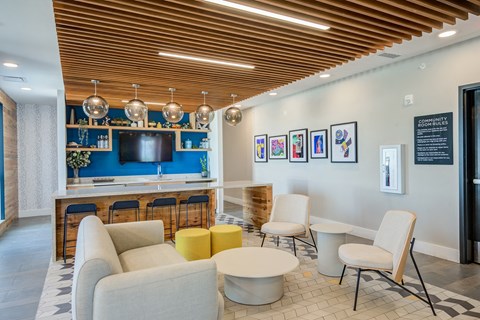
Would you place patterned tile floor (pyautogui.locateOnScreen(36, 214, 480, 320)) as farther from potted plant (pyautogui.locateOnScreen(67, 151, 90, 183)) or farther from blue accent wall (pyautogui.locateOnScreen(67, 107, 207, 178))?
blue accent wall (pyautogui.locateOnScreen(67, 107, 207, 178))

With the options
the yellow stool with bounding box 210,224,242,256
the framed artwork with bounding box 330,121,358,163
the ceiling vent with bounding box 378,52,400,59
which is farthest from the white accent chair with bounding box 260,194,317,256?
the ceiling vent with bounding box 378,52,400,59

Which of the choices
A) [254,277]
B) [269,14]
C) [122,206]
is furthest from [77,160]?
[269,14]

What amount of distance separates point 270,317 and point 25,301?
2.48 m

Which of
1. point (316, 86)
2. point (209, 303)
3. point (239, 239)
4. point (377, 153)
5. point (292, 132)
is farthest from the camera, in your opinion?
point (292, 132)

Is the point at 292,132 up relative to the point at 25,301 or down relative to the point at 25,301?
up

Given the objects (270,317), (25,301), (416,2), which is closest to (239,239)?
(270,317)

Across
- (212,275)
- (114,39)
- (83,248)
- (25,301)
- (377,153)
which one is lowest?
(25,301)

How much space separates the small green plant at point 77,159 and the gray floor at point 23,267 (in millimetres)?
1416

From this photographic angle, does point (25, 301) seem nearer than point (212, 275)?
No

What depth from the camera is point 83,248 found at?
206 centimetres

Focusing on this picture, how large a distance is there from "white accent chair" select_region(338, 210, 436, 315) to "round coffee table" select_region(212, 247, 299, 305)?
0.58 meters

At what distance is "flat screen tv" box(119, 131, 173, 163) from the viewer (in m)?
7.58

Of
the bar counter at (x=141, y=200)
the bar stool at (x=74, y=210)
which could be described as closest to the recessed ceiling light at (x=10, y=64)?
the bar counter at (x=141, y=200)

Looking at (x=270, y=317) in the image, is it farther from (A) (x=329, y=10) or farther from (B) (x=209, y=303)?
(A) (x=329, y=10)
